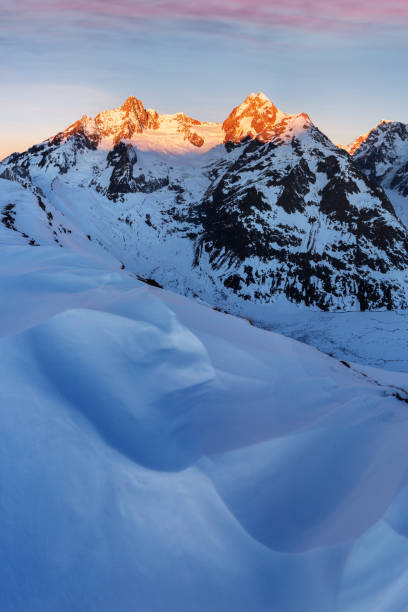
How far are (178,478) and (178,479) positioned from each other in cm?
1

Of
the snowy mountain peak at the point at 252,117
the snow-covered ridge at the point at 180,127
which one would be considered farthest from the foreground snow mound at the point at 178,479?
the snowy mountain peak at the point at 252,117

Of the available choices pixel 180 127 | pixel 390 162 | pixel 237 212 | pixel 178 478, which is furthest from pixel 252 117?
pixel 178 478

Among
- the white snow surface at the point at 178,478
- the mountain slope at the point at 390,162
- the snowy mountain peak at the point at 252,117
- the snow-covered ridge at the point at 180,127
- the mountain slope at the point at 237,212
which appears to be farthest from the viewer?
the mountain slope at the point at 390,162

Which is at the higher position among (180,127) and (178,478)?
(180,127)

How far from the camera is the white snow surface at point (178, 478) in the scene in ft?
11.2

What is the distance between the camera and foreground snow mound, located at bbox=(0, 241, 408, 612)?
11.2 ft

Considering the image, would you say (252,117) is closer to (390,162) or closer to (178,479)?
(390,162)

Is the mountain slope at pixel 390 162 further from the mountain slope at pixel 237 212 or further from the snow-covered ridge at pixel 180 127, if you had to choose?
the snow-covered ridge at pixel 180 127

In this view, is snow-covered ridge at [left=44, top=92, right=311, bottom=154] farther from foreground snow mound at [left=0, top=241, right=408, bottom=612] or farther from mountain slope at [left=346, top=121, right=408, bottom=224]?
foreground snow mound at [left=0, top=241, right=408, bottom=612]

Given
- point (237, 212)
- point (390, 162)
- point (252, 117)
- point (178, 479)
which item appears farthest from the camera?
point (390, 162)

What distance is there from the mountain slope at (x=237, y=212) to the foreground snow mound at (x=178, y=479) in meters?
81.0

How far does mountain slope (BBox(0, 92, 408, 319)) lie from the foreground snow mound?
81044 mm

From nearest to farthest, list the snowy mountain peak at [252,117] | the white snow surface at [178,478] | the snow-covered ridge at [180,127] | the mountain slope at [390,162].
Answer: the white snow surface at [178,478] < the snow-covered ridge at [180,127] < the snowy mountain peak at [252,117] < the mountain slope at [390,162]

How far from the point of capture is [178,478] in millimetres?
4301
